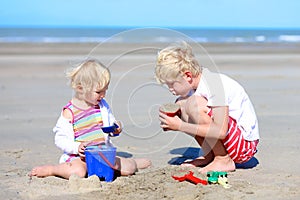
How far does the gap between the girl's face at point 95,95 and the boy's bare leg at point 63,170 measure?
0.48 metres

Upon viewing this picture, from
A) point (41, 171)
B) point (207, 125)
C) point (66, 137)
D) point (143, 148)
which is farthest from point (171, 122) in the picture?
point (143, 148)

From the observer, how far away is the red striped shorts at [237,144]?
4.59 metres

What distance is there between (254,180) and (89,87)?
56.8 inches

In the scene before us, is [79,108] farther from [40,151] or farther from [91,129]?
[40,151]

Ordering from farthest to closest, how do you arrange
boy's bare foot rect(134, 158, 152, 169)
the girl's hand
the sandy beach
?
1. boy's bare foot rect(134, 158, 152, 169)
2. the girl's hand
3. the sandy beach

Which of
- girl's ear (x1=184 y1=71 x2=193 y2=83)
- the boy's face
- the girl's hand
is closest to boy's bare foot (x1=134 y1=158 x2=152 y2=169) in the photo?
the girl's hand

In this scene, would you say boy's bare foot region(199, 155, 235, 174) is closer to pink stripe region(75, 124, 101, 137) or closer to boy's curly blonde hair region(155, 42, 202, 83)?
boy's curly blonde hair region(155, 42, 202, 83)

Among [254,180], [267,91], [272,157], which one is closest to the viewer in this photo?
[254,180]

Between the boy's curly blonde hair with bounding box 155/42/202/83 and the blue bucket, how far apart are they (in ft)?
2.23

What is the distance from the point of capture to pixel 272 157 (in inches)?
206

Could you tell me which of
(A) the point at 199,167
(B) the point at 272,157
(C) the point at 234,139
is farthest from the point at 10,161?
(B) the point at 272,157

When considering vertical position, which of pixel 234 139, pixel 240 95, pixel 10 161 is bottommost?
pixel 10 161

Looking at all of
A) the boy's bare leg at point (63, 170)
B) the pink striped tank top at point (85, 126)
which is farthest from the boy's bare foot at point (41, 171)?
the pink striped tank top at point (85, 126)

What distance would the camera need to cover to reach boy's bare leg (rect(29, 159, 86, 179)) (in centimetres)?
443
